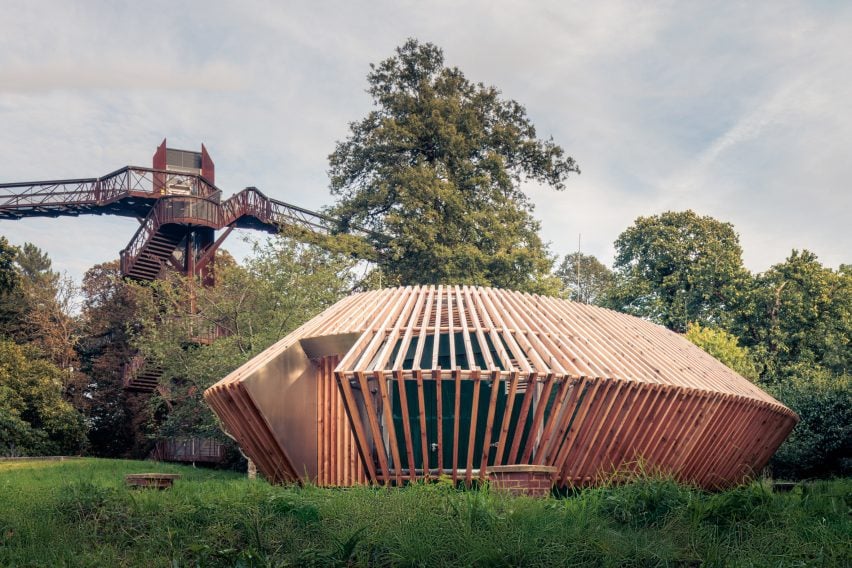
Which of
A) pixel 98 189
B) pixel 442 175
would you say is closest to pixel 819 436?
pixel 442 175

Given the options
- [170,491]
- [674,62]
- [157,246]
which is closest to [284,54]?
[674,62]

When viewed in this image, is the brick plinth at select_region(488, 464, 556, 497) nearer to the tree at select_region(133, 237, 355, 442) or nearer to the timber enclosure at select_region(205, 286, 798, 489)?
the timber enclosure at select_region(205, 286, 798, 489)

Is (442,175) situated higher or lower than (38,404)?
higher

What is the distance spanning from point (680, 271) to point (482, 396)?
717 inches

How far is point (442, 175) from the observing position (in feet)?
79.2

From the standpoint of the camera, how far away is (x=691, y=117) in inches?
752

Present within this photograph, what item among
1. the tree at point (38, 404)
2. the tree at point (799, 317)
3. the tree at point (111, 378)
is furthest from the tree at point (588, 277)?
the tree at point (38, 404)

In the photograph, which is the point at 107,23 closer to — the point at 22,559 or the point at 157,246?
the point at 22,559

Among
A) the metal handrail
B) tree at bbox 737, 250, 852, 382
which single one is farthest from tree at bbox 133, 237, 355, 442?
tree at bbox 737, 250, 852, 382

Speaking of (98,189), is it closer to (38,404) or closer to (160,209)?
(160,209)

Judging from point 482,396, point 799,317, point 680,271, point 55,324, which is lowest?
point 482,396

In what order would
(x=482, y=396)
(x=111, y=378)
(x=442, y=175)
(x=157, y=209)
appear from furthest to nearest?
(x=111, y=378), (x=157, y=209), (x=442, y=175), (x=482, y=396)

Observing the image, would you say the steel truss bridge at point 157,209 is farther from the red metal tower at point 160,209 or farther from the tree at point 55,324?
the tree at point 55,324

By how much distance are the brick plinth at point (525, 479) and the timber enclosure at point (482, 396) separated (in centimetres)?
36
